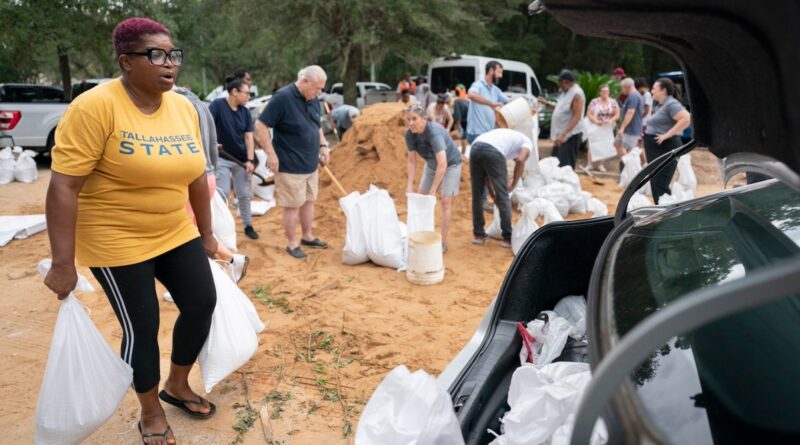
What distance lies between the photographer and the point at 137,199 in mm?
2352

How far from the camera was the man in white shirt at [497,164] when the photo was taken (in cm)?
554

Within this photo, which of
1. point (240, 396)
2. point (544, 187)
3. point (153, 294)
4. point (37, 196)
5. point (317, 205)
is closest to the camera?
point (153, 294)

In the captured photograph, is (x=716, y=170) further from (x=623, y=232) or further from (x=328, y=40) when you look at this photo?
(x=328, y=40)

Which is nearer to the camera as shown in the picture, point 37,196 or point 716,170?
point 37,196

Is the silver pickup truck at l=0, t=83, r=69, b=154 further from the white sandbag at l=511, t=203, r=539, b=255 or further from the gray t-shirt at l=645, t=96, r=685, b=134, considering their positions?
the gray t-shirt at l=645, t=96, r=685, b=134

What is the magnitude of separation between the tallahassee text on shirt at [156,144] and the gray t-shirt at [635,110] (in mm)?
8106

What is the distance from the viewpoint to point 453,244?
6.27 meters

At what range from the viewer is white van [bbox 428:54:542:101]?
15422 mm

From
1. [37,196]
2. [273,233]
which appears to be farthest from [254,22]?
[273,233]

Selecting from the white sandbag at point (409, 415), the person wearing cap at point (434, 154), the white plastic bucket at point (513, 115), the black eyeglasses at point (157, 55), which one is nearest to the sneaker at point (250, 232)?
the person wearing cap at point (434, 154)

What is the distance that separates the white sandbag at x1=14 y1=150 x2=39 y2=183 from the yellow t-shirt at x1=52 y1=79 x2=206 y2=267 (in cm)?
844

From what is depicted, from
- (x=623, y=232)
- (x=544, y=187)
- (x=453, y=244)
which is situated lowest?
(x=453, y=244)

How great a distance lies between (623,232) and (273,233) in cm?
518

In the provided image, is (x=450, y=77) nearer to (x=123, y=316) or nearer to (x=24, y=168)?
(x=24, y=168)
